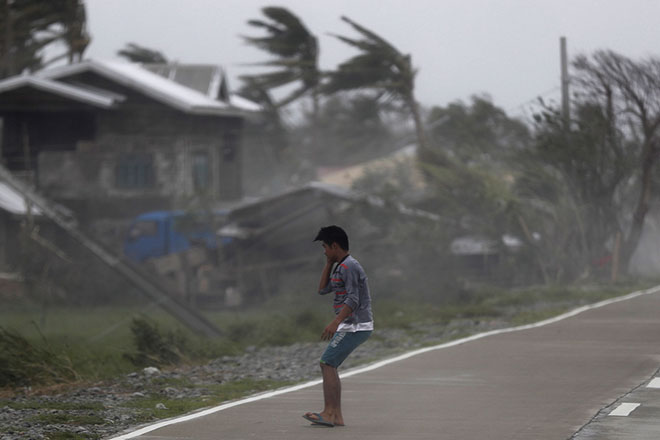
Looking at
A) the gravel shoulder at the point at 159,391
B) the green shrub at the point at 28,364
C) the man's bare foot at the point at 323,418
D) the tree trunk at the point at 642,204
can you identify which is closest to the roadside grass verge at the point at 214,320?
the green shrub at the point at 28,364

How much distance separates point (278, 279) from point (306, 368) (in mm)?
20543

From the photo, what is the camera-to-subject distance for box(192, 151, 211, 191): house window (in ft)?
143

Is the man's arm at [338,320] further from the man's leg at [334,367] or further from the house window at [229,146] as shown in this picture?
the house window at [229,146]

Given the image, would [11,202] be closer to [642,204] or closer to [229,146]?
[229,146]

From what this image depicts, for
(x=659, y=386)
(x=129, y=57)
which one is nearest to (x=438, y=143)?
(x=129, y=57)

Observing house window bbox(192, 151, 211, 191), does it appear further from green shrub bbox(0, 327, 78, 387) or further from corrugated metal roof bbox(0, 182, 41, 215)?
green shrub bbox(0, 327, 78, 387)

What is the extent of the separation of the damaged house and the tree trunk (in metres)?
14.4

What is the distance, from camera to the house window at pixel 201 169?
43469 millimetres

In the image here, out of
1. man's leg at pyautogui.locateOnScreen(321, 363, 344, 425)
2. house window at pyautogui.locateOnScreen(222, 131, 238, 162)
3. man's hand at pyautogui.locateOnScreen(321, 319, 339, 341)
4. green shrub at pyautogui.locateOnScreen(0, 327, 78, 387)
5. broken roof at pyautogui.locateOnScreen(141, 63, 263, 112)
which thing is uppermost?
broken roof at pyautogui.locateOnScreen(141, 63, 263, 112)

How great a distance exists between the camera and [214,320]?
3161 cm

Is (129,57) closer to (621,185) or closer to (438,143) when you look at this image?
(438,143)

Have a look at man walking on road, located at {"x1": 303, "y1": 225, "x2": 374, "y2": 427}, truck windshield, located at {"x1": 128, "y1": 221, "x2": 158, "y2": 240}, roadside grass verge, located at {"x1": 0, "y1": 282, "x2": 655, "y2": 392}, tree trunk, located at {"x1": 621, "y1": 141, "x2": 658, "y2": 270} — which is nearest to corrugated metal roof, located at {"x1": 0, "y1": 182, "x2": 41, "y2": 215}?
truck windshield, located at {"x1": 128, "y1": 221, "x2": 158, "y2": 240}

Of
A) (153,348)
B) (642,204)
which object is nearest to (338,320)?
(153,348)

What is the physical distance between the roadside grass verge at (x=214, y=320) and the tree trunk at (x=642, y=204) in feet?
11.0
